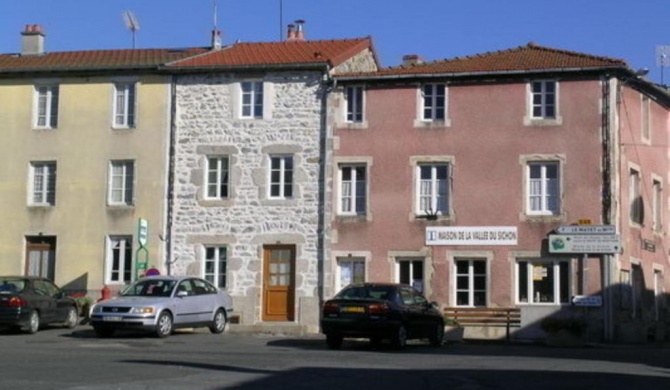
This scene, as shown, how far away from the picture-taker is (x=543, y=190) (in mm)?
31359

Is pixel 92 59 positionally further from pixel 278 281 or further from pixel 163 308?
pixel 163 308

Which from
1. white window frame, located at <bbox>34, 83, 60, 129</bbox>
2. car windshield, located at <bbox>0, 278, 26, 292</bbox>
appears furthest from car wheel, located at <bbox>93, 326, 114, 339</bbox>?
white window frame, located at <bbox>34, 83, 60, 129</bbox>

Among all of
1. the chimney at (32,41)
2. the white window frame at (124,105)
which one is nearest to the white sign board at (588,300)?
the white window frame at (124,105)

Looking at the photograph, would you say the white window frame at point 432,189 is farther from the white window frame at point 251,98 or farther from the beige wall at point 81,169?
the beige wall at point 81,169

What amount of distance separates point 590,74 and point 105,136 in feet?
49.9

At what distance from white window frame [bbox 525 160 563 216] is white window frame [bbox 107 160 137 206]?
40.4ft

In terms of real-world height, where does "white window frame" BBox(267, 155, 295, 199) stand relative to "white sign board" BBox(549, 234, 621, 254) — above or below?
above

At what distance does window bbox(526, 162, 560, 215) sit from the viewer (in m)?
31.2

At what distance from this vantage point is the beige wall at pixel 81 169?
34000mm

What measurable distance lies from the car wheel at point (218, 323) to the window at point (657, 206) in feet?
47.0

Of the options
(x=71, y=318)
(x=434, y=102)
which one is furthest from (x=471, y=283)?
(x=71, y=318)

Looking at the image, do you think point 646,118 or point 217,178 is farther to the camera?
point 217,178

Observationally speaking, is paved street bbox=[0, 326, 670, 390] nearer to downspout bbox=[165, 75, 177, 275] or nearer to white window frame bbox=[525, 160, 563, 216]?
white window frame bbox=[525, 160, 563, 216]

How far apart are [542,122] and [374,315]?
11.2 meters
